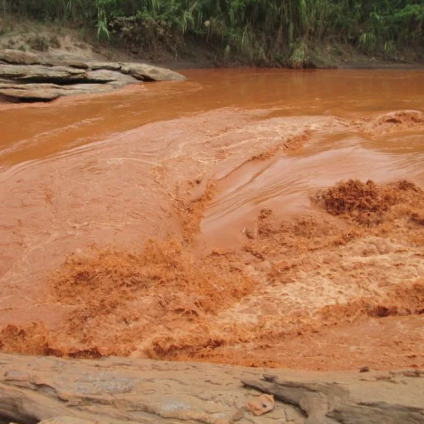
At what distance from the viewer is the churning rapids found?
322 centimetres

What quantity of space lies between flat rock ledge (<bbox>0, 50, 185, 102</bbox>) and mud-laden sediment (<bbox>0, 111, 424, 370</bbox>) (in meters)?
4.95

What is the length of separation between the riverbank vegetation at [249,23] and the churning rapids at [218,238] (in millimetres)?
8766

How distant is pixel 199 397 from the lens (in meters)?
1.86

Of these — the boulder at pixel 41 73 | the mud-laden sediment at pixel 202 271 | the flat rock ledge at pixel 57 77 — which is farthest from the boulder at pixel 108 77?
the mud-laden sediment at pixel 202 271

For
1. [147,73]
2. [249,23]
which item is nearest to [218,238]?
[147,73]

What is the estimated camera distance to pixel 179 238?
470 cm

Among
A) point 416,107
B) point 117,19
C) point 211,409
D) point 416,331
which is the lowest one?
point 416,331

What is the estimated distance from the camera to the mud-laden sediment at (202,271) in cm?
314

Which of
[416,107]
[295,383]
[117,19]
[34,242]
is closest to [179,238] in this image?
[34,242]

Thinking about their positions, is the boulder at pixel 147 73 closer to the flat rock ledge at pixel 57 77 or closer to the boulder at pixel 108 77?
the flat rock ledge at pixel 57 77

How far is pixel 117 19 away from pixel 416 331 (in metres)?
Result: 15.5

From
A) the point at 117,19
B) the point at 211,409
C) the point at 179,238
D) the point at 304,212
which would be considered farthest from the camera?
the point at 117,19

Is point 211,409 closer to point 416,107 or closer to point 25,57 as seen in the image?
point 416,107

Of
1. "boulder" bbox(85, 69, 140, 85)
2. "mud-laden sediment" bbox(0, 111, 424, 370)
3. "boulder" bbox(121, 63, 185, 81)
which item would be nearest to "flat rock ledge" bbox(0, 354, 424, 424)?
"mud-laden sediment" bbox(0, 111, 424, 370)
